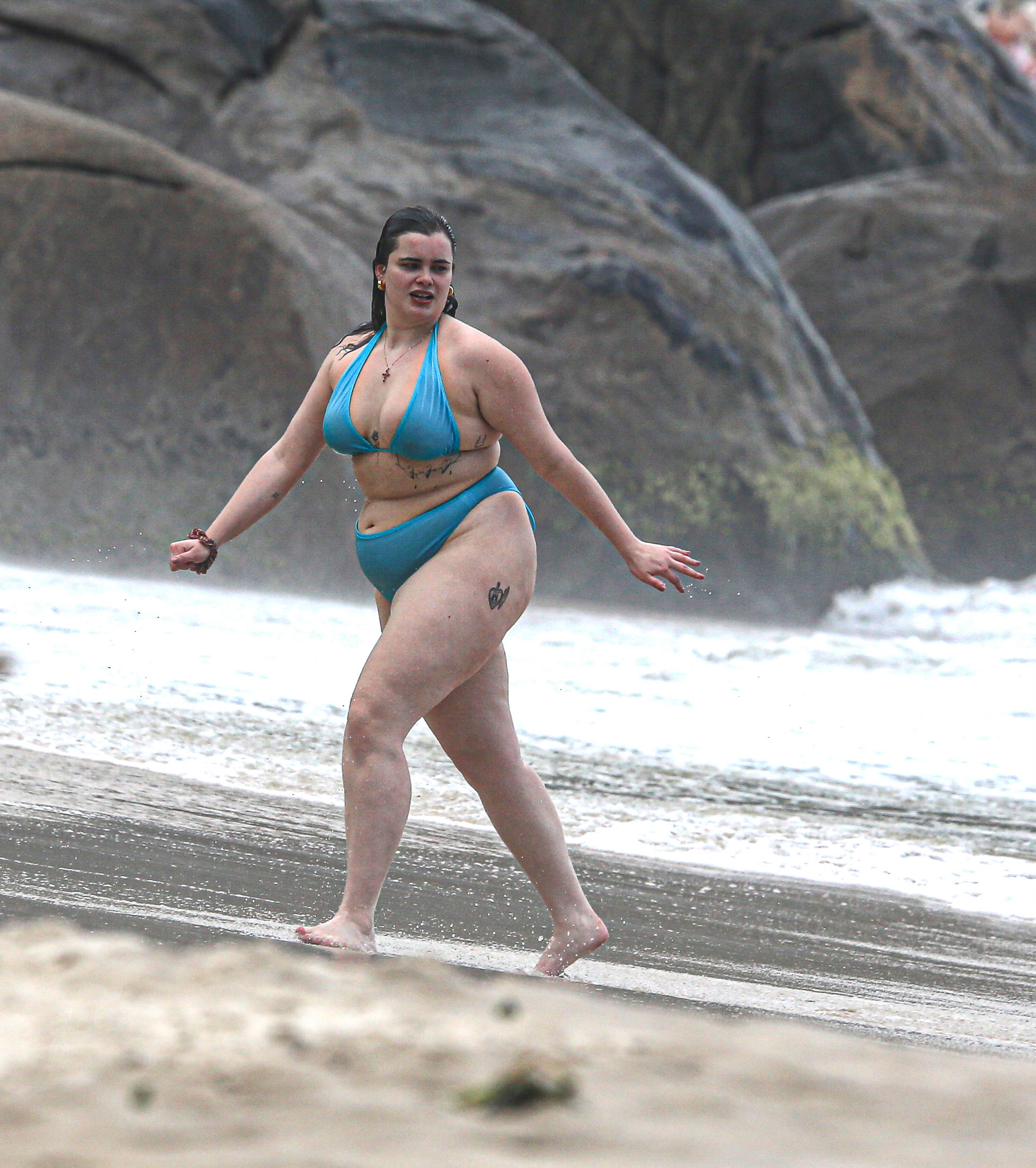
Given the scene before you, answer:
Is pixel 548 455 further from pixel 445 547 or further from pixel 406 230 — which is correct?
pixel 406 230

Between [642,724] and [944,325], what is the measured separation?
12.4 m

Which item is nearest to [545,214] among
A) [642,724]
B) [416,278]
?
[642,724]

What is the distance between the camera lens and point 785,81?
1969 centimetres

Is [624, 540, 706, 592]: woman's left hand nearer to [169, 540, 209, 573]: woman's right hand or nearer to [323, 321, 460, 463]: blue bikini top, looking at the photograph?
[323, 321, 460, 463]: blue bikini top

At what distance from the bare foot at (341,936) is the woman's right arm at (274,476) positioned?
89 centimetres

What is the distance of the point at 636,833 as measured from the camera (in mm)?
5109

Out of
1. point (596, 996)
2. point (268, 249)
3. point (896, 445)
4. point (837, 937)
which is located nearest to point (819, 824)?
point (837, 937)

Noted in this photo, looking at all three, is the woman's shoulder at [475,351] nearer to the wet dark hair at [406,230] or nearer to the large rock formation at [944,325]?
the wet dark hair at [406,230]

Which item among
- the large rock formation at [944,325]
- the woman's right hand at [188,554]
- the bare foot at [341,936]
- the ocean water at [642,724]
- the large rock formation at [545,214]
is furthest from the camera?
the large rock formation at [944,325]

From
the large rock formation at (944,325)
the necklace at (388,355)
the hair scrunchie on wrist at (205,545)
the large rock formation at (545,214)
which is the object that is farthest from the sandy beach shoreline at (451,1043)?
the large rock formation at (944,325)

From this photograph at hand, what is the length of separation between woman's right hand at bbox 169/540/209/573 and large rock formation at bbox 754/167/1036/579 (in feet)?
51.3

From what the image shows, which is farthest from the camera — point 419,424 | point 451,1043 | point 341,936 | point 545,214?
point 545,214

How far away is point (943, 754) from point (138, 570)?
630 centimetres

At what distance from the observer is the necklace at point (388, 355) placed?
132 inches
